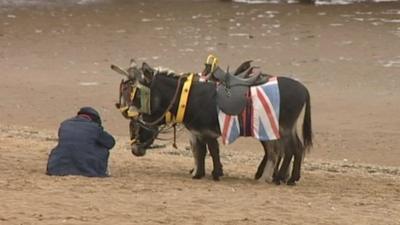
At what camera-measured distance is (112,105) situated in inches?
713

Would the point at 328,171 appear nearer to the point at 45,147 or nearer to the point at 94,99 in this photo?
the point at 45,147

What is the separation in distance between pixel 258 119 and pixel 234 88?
405mm

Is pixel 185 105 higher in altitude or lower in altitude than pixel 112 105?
higher

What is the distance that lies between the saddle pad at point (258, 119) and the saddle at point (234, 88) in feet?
0.20

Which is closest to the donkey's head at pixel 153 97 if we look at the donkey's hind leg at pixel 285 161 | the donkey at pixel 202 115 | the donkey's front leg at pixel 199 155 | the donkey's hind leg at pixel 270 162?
the donkey at pixel 202 115

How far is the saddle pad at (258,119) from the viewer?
32.3ft

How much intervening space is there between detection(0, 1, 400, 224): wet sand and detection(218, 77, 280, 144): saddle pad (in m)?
0.51

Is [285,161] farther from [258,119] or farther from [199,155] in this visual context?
[199,155]

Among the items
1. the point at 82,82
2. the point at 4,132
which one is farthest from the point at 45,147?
the point at 82,82

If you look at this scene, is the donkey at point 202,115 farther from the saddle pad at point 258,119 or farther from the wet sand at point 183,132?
the wet sand at point 183,132

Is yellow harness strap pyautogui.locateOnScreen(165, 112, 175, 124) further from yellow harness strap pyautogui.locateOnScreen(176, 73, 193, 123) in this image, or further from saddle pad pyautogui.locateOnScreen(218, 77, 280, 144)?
saddle pad pyautogui.locateOnScreen(218, 77, 280, 144)

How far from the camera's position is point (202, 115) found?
9.91m

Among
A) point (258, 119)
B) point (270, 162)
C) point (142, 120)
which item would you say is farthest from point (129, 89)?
point (270, 162)

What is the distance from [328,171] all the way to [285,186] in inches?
78.5
